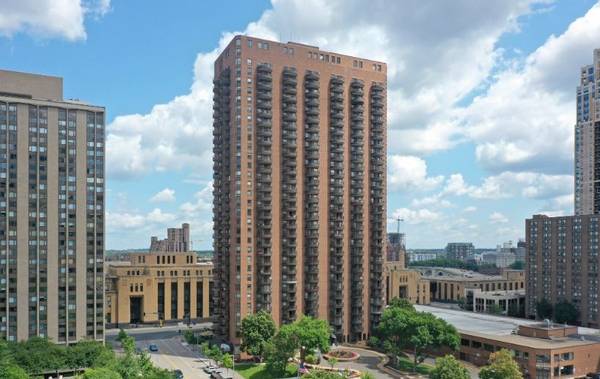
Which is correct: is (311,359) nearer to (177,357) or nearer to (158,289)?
(177,357)

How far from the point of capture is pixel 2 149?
108312mm

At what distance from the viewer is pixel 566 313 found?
541 feet

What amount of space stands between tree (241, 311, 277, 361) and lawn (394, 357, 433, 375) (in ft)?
89.8

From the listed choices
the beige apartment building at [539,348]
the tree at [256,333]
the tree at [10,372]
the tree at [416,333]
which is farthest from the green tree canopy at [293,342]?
the tree at [10,372]

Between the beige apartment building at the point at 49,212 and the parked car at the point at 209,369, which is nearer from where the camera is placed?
the beige apartment building at the point at 49,212

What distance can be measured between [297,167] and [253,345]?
4245 cm

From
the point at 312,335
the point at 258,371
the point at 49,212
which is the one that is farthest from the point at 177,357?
the point at 49,212

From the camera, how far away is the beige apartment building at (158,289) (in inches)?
6368

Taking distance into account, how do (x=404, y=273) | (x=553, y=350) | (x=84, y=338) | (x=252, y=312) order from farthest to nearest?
(x=404, y=273) → (x=252, y=312) → (x=84, y=338) → (x=553, y=350)

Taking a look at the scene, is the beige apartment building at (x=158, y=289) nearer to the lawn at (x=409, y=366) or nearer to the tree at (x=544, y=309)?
the lawn at (x=409, y=366)

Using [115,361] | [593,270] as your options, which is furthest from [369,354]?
[593,270]

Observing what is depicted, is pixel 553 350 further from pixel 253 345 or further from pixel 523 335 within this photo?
pixel 253 345

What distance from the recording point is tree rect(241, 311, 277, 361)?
113250mm

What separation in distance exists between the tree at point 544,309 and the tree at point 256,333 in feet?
334
